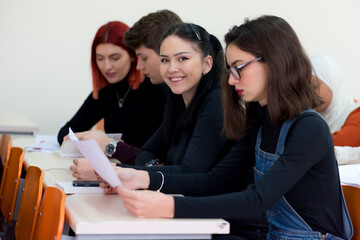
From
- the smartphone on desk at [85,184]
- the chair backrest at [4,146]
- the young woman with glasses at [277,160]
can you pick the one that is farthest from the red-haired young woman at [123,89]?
the young woman with glasses at [277,160]

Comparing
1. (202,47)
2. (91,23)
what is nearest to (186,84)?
(202,47)

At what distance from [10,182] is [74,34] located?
3247mm

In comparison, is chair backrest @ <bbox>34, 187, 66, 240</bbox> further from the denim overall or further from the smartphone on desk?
the denim overall

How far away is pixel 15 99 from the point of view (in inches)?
221

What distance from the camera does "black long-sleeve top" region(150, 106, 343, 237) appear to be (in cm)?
159

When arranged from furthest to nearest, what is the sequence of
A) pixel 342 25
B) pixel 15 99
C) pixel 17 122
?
pixel 342 25 < pixel 15 99 < pixel 17 122

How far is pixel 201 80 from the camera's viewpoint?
2.40 meters

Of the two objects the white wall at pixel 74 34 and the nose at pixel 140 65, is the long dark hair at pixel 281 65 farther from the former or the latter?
the white wall at pixel 74 34

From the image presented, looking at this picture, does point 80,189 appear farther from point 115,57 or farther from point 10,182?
point 115,57

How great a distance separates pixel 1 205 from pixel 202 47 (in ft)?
4.38

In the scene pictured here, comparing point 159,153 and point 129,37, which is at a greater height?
point 129,37

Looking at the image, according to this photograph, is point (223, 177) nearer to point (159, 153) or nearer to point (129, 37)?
point (159, 153)

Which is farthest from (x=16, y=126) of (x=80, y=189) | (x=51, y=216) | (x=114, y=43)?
(x=51, y=216)

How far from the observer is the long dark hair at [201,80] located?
235cm
